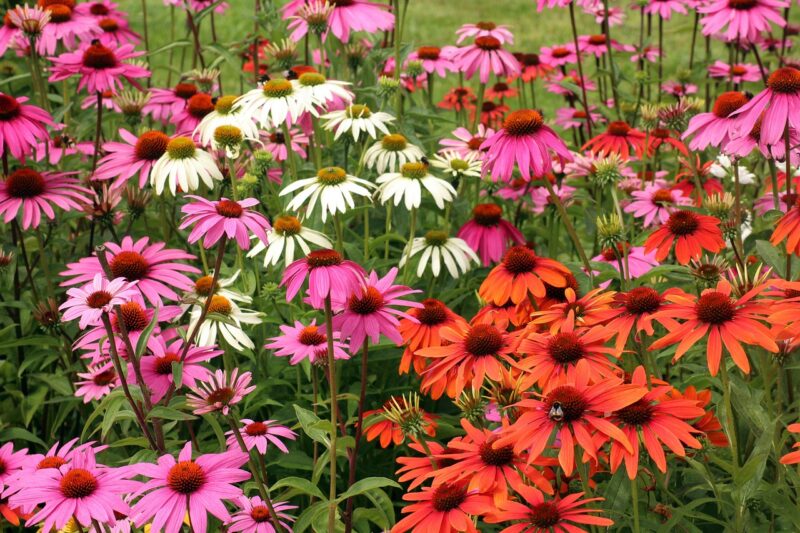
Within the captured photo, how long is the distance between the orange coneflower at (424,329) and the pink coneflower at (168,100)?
149cm

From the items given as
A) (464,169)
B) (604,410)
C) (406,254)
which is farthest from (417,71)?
(604,410)

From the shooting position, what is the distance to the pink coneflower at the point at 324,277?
70.7 inches

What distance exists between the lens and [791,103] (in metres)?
2.09

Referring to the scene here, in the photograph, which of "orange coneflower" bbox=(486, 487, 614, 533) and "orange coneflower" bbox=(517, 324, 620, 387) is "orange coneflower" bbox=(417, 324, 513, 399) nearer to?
"orange coneflower" bbox=(517, 324, 620, 387)

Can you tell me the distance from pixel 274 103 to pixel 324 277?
108 centimetres

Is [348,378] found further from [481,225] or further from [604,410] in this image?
[604,410]

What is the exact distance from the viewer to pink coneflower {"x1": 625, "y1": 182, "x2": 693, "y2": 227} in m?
3.03

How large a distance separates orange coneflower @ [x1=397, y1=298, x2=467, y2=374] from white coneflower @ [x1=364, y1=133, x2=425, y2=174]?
2.64ft

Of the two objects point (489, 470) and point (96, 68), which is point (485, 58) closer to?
point (96, 68)

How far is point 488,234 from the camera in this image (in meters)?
3.04

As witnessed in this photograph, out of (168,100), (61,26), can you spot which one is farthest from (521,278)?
(61,26)

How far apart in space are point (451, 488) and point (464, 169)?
1.56 meters

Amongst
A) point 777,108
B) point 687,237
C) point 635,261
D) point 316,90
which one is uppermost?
point 777,108

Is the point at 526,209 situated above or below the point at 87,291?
below
